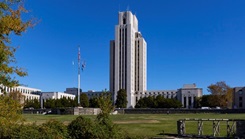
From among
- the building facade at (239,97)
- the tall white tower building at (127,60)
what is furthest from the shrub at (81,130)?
the tall white tower building at (127,60)

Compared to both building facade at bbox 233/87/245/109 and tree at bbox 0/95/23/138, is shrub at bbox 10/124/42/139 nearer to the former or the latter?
tree at bbox 0/95/23/138

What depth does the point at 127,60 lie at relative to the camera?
7234 inches

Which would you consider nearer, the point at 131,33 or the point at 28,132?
the point at 28,132

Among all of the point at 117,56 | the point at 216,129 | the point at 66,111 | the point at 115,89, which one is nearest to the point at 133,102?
the point at 115,89

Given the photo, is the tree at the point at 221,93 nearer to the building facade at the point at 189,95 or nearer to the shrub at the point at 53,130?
the building facade at the point at 189,95

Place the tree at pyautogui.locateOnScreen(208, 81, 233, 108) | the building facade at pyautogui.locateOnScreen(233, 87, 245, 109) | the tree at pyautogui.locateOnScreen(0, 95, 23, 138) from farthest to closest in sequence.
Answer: the building facade at pyautogui.locateOnScreen(233, 87, 245, 109), the tree at pyautogui.locateOnScreen(208, 81, 233, 108), the tree at pyautogui.locateOnScreen(0, 95, 23, 138)

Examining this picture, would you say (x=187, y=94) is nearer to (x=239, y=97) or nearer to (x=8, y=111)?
(x=239, y=97)

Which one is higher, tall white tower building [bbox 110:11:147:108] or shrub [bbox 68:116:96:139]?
tall white tower building [bbox 110:11:147:108]

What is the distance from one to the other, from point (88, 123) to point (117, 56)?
16655cm

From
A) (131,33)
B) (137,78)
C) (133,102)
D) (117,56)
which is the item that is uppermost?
(131,33)

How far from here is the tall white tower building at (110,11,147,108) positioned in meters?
184

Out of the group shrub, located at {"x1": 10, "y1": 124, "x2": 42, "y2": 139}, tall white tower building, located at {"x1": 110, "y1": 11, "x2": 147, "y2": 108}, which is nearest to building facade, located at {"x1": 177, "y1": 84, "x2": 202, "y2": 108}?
tall white tower building, located at {"x1": 110, "y1": 11, "x2": 147, "y2": 108}

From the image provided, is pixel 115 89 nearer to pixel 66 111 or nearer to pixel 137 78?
pixel 137 78

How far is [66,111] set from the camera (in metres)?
81.4
